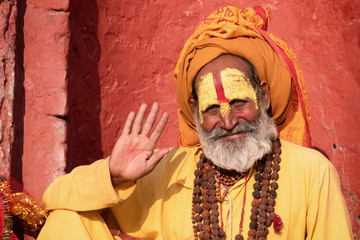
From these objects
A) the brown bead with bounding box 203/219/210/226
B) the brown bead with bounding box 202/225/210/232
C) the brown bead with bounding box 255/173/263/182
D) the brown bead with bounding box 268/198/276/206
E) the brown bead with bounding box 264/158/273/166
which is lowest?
the brown bead with bounding box 202/225/210/232

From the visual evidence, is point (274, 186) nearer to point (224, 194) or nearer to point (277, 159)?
point (277, 159)

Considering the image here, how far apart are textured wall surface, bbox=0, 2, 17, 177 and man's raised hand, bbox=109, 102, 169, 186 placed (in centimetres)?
101

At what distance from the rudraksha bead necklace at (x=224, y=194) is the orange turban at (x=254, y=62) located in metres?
0.30

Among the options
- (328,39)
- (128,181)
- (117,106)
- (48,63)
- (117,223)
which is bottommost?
(117,223)

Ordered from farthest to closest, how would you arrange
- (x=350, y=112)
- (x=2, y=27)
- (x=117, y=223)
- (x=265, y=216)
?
(x=350, y=112) → (x=2, y=27) → (x=117, y=223) → (x=265, y=216)

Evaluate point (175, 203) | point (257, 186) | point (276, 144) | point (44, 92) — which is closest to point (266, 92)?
point (276, 144)

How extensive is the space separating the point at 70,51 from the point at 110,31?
58 centimetres

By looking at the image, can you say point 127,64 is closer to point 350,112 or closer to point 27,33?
point 27,33

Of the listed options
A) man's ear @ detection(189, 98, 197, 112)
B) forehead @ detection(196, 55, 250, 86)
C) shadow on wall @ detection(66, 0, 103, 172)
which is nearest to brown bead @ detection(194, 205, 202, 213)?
man's ear @ detection(189, 98, 197, 112)

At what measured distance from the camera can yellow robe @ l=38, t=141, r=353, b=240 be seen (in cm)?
291

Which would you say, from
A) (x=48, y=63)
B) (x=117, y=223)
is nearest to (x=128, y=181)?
(x=117, y=223)

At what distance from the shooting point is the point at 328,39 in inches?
183

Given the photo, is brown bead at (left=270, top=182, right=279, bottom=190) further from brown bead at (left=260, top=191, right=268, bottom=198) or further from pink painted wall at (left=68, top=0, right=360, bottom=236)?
pink painted wall at (left=68, top=0, right=360, bottom=236)

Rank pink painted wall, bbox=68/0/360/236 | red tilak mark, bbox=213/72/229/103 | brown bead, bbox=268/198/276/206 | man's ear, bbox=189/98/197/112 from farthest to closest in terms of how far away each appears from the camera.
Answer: pink painted wall, bbox=68/0/360/236
man's ear, bbox=189/98/197/112
red tilak mark, bbox=213/72/229/103
brown bead, bbox=268/198/276/206
